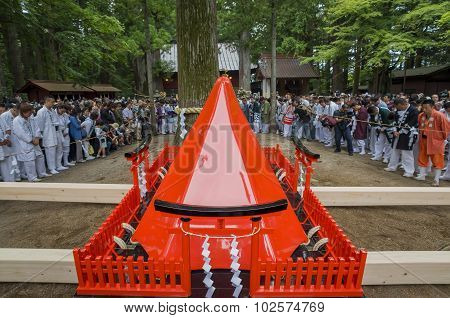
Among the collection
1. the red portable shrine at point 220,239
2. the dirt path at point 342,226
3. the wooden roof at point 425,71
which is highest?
the wooden roof at point 425,71

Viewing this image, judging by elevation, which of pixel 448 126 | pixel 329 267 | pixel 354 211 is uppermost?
pixel 448 126

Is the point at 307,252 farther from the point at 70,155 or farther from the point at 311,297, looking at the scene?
the point at 70,155

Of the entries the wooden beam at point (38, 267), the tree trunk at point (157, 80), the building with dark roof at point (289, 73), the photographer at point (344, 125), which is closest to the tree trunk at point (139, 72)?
the tree trunk at point (157, 80)

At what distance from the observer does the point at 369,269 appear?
3262 mm

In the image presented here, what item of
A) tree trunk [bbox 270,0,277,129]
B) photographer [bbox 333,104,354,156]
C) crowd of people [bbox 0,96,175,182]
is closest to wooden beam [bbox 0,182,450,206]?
crowd of people [bbox 0,96,175,182]

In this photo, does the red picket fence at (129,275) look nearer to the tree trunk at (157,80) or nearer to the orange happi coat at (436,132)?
the orange happi coat at (436,132)

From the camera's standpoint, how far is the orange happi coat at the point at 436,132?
7.35m

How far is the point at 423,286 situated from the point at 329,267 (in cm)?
165

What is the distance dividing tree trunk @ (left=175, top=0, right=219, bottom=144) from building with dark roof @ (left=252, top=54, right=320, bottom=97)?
21201 mm

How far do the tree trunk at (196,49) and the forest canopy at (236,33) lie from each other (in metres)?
0.21

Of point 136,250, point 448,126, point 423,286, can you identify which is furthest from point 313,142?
point 136,250

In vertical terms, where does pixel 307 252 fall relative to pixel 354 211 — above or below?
above

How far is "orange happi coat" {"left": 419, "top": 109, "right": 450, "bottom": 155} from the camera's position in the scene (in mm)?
7352

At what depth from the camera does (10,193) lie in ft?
18.3
